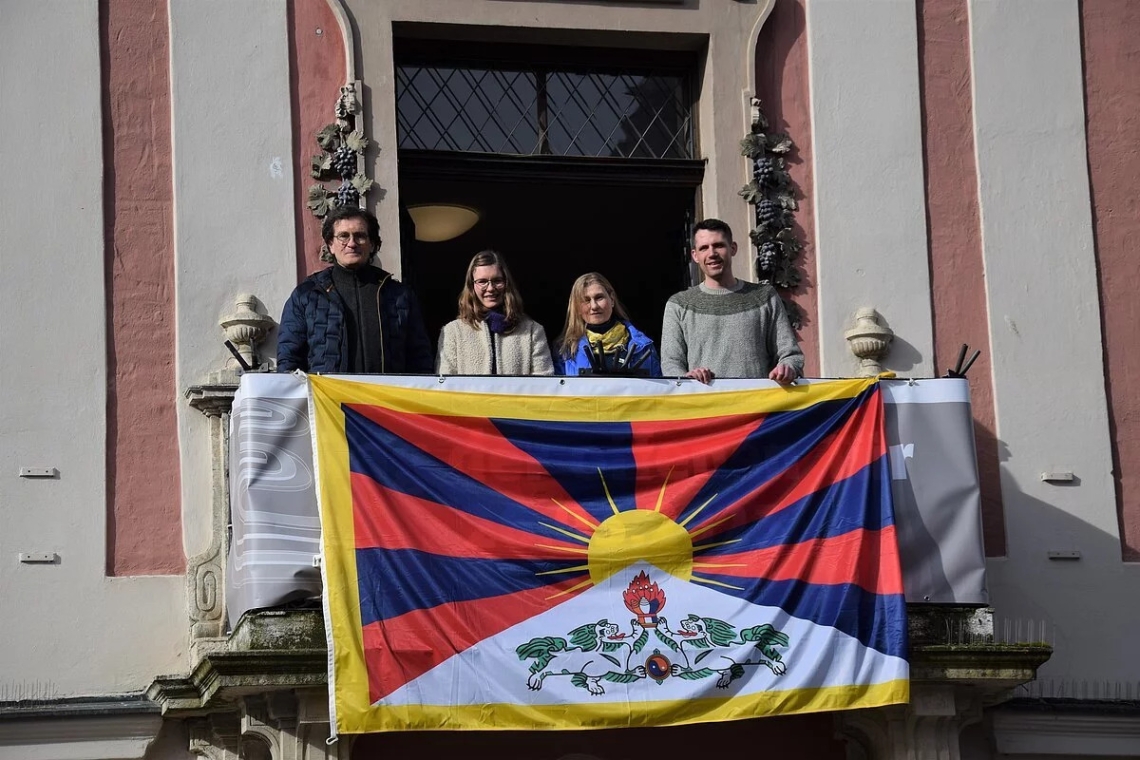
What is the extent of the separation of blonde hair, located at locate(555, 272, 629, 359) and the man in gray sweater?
281 millimetres

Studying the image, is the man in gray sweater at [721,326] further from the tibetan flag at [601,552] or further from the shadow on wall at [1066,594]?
the shadow on wall at [1066,594]

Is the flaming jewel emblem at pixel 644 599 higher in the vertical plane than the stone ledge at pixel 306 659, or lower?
higher

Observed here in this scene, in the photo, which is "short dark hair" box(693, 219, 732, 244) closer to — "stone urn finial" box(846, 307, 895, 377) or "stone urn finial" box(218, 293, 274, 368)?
"stone urn finial" box(846, 307, 895, 377)

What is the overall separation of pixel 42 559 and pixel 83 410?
0.72 m

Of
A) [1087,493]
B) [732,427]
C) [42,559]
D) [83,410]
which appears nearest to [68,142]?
[83,410]

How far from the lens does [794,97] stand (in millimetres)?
11859

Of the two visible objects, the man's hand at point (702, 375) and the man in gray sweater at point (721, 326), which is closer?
the man's hand at point (702, 375)

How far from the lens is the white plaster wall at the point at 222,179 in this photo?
432 inches

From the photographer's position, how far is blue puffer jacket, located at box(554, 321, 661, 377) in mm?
10469

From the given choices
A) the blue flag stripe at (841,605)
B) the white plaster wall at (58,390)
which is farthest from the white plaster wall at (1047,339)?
the white plaster wall at (58,390)

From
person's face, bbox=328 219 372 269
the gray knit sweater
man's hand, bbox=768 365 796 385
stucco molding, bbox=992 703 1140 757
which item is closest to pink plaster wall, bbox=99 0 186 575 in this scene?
person's face, bbox=328 219 372 269

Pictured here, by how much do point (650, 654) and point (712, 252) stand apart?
6.15 feet

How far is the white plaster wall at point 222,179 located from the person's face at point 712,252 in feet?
6.56

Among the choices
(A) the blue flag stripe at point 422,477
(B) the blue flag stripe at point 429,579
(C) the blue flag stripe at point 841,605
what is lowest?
(C) the blue flag stripe at point 841,605
